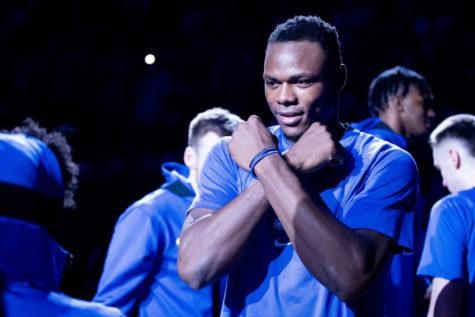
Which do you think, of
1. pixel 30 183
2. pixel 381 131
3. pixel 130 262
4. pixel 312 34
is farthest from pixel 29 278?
pixel 381 131

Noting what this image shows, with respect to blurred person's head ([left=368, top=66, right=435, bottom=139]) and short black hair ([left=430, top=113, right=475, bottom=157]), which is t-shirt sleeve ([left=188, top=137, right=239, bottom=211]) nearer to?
short black hair ([left=430, top=113, right=475, bottom=157])

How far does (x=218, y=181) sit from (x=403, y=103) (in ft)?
8.39

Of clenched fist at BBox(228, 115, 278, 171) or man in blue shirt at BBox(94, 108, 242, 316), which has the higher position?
clenched fist at BBox(228, 115, 278, 171)

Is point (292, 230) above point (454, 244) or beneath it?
above

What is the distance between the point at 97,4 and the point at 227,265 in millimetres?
5981

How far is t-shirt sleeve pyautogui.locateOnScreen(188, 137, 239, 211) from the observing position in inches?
60.7

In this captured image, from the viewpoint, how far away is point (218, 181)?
62.2 inches

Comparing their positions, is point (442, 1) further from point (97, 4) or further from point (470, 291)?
point (470, 291)

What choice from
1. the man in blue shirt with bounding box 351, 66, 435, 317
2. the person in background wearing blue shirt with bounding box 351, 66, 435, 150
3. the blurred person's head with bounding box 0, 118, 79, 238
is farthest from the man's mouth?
the person in background wearing blue shirt with bounding box 351, 66, 435, 150

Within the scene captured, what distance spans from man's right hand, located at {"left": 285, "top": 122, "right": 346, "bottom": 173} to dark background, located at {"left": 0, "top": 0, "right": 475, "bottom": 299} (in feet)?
13.9

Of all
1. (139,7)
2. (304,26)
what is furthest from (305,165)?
(139,7)

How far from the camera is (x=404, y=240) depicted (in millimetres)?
1407

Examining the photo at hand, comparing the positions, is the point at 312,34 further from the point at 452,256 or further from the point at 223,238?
the point at 452,256

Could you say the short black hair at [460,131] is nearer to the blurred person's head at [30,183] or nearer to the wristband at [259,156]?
the wristband at [259,156]
